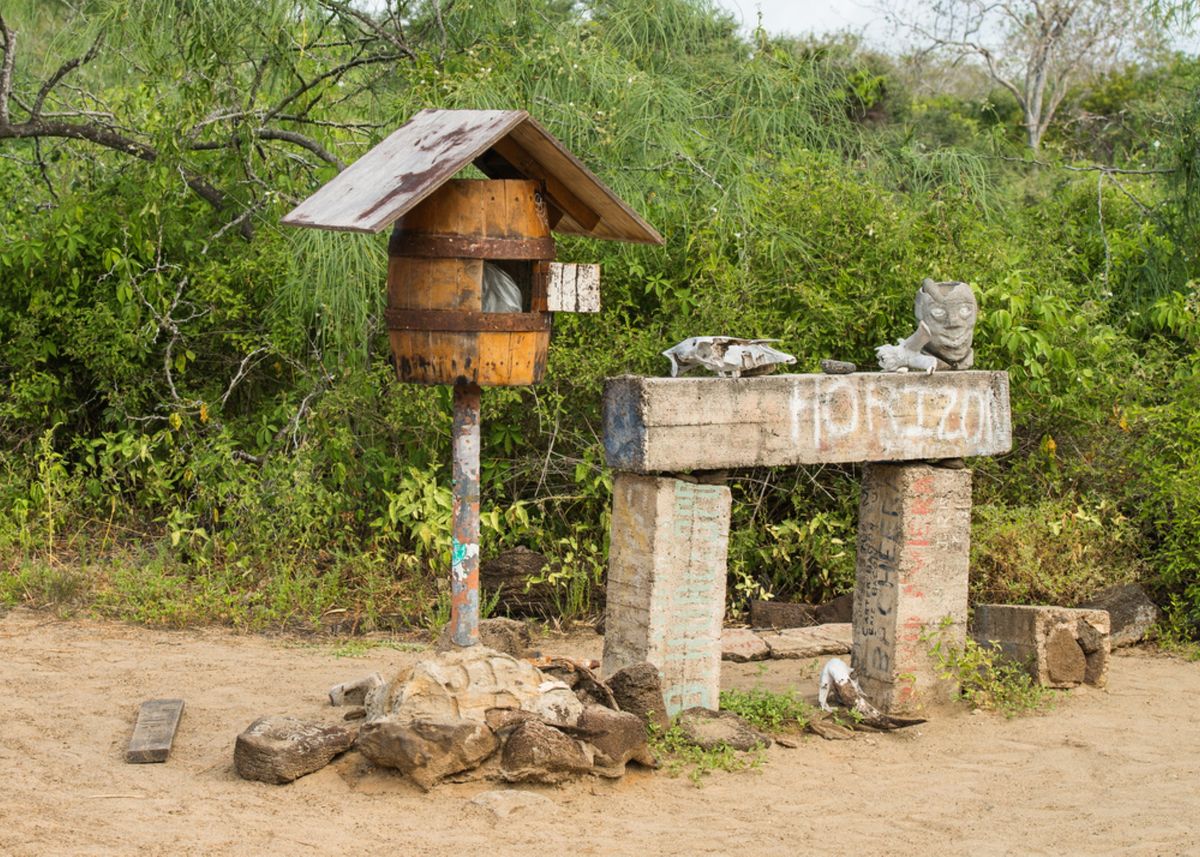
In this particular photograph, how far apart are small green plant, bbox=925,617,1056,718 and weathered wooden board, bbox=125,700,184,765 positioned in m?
3.32

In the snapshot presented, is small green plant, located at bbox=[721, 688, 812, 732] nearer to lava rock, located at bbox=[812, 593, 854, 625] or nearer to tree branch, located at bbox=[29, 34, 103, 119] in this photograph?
lava rock, located at bbox=[812, 593, 854, 625]

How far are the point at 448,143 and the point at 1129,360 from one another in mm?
5696

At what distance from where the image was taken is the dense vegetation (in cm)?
852

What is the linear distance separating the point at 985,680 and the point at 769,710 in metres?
1.20

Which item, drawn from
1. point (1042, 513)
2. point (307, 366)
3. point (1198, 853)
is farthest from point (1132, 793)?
point (307, 366)

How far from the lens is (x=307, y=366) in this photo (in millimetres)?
9453

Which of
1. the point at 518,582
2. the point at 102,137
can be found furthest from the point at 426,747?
the point at 102,137

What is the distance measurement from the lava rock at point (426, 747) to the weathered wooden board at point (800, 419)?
1.29 meters

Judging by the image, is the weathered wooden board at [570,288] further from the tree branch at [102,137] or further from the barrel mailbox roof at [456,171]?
the tree branch at [102,137]

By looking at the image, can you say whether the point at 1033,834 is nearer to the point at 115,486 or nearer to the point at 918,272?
the point at 918,272

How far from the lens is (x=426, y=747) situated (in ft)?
16.8

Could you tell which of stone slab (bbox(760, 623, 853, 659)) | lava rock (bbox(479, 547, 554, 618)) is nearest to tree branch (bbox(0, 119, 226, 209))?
lava rock (bbox(479, 547, 554, 618))

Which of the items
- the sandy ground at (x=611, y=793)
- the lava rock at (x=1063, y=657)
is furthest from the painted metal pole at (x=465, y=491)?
the lava rock at (x=1063, y=657)

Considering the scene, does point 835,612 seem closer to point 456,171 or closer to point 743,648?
point 743,648
